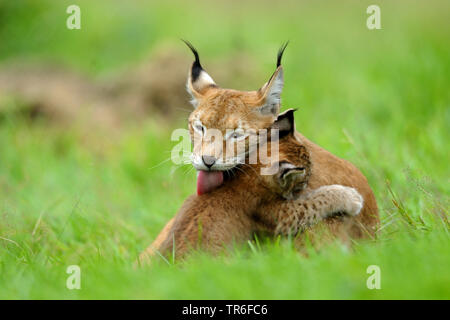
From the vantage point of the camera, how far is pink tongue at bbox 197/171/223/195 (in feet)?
16.1

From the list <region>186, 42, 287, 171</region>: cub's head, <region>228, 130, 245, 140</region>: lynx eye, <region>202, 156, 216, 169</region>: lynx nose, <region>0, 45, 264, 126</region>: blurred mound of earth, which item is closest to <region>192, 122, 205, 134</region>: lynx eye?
<region>186, 42, 287, 171</region>: cub's head

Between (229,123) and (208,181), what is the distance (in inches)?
18.0

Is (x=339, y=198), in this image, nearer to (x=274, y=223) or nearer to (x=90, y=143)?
(x=274, y=223)

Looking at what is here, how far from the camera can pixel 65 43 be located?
50.9 feet

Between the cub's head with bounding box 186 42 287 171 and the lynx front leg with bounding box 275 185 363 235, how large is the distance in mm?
520

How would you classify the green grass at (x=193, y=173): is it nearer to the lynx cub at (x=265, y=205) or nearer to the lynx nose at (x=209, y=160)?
the lynx cub at (x=265, y=205)

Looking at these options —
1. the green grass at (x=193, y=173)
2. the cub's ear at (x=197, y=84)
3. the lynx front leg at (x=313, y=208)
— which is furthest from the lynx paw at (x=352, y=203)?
the cub's ear at (x=197, y=84)

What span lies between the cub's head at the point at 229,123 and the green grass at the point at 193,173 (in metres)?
0.73

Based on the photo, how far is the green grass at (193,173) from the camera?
3.92 metres

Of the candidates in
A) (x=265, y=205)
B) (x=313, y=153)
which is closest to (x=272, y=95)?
(x=313, y=153)

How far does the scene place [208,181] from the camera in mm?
4910

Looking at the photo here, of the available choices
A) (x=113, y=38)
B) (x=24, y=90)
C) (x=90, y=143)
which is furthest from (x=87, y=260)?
(x=113, y=38)

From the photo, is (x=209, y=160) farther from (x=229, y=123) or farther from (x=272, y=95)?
(x=272, y=95)
